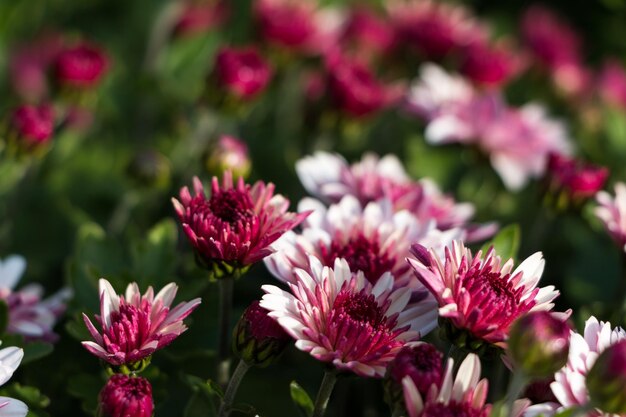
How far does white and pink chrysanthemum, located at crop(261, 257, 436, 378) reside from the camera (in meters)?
0.69

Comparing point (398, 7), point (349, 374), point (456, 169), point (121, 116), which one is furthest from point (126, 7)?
point (349, 374)

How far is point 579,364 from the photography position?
2.23 feet

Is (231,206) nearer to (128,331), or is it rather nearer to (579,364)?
(128,331)

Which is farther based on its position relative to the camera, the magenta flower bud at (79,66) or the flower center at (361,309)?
the magenta flower bud at (79,66)

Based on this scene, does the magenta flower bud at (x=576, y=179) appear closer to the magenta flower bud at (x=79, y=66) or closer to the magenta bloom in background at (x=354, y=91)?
the magenta bloom in background at (x=354, y=91)

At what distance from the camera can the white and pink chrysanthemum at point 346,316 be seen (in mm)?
690

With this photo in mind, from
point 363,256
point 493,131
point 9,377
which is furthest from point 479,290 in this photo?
point 493,131

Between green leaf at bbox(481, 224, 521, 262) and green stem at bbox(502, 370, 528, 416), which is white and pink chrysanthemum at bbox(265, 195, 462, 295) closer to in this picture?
green leaf at bbox(481, 224, 521, 262)

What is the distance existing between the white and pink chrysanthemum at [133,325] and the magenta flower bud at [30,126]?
41cm

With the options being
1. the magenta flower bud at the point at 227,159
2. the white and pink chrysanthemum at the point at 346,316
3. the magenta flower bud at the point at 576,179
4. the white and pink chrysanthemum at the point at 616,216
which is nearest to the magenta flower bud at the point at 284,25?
the magenta flower bud at the point at 227,159

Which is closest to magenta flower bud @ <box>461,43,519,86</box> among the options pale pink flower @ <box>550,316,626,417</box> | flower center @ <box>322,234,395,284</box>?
flower center @ <box>322,234,395,284</box>

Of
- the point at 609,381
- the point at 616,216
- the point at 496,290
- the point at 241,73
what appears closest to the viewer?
the point at 609,381

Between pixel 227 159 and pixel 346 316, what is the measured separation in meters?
0.44

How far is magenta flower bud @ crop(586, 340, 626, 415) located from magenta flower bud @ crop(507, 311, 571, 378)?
0.03 metres
